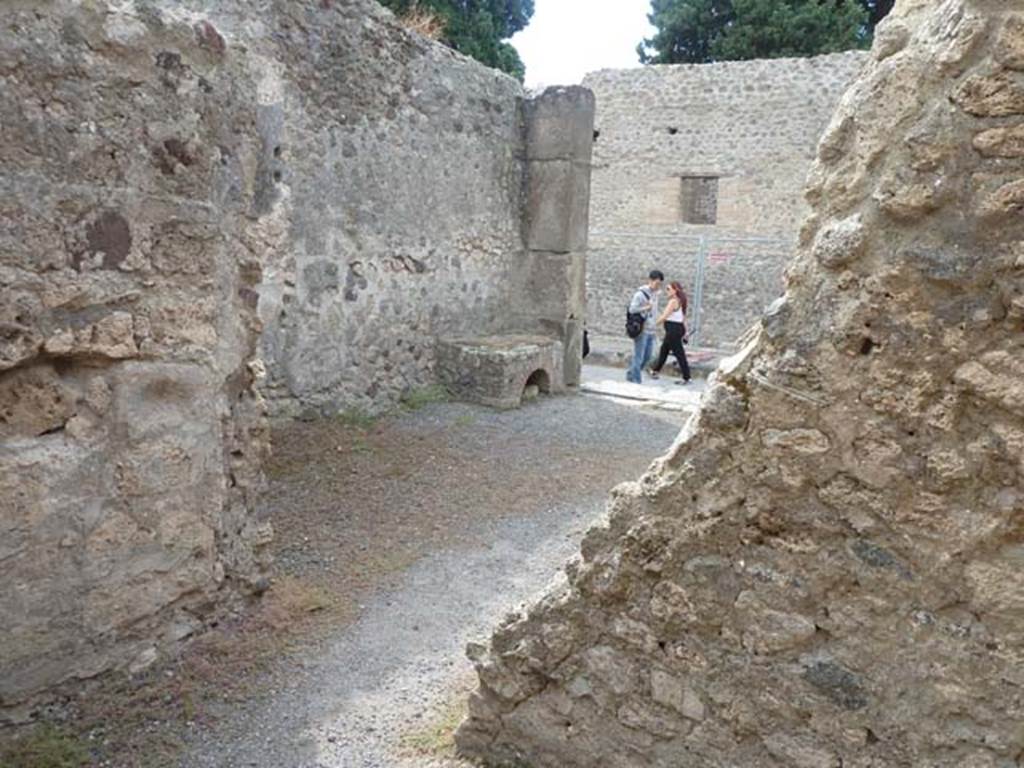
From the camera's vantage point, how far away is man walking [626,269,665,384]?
34.9ft

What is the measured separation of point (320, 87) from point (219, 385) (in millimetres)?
3931

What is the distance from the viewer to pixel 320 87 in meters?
6.57

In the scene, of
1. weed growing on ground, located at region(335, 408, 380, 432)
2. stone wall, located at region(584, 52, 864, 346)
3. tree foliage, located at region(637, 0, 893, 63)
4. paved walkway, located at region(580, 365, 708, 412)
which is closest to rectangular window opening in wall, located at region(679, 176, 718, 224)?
stone wall, located at region(584, 52, 864, 346)

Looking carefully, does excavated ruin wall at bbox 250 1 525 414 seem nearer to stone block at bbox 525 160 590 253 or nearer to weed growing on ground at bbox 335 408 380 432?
weed growing on ground at bbox 335 408 380 432

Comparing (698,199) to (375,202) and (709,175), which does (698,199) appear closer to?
(709,175)

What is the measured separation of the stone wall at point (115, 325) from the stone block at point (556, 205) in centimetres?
607

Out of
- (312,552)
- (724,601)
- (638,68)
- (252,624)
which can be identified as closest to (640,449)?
(312,552)

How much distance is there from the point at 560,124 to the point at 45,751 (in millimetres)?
7664

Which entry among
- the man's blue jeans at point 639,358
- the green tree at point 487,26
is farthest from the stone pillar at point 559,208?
the green tree at point 487,26

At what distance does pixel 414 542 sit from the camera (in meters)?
4.88

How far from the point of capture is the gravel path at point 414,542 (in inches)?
120

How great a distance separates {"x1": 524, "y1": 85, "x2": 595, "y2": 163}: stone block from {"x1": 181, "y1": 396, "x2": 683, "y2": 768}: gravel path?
270 centimetres

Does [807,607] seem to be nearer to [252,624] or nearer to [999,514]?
[999,514]

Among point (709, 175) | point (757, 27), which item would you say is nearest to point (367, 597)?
point (709, 175)
